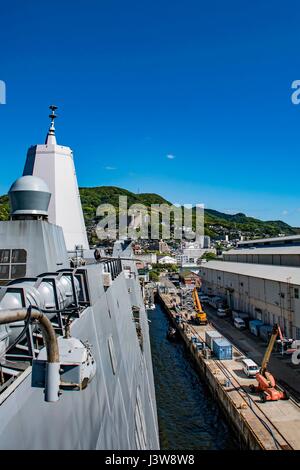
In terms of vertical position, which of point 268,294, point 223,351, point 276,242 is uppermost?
point 276,242

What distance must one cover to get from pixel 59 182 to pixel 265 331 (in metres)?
23.5

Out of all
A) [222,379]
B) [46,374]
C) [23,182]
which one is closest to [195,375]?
[222,379]

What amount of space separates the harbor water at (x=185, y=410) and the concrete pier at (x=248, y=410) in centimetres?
84

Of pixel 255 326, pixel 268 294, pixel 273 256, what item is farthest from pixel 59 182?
pixel 273 256

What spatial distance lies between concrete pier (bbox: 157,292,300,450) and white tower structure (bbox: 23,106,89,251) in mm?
14145

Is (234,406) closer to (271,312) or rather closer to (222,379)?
(222,379)

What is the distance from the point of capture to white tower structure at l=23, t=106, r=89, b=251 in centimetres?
2258

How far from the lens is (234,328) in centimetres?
3859

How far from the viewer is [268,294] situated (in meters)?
32.9

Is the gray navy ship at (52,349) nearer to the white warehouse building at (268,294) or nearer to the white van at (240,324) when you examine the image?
the white warehouse building at (268,294)

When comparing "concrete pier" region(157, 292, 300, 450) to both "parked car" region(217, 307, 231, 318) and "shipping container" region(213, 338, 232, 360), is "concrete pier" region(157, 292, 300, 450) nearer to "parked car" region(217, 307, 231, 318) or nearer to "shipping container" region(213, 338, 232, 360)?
"shipping container" region(213, 338, 232, 360)

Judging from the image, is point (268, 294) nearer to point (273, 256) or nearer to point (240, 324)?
point (240, 324)

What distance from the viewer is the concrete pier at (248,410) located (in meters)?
16.0

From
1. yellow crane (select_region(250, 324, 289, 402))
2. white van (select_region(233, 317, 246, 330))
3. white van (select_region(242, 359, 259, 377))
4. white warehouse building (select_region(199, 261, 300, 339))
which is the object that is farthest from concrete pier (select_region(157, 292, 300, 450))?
white van (select_region(233, 317, 246, 330))
